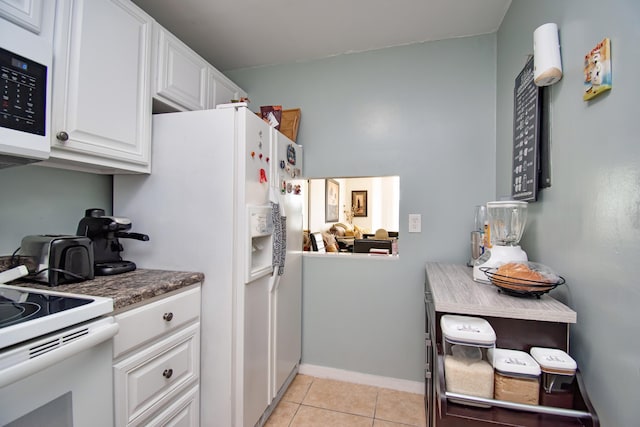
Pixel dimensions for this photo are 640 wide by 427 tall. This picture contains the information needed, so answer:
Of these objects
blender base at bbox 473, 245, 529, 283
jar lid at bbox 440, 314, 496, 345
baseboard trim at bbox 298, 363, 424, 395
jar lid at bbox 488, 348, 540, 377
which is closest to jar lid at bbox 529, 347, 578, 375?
jar lid at bbox 488, 348, 540, 377

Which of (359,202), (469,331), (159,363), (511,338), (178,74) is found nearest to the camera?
(469,331)

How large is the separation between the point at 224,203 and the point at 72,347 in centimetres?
78

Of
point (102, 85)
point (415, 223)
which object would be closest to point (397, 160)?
point (415, 223)

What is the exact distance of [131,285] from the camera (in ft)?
3.86

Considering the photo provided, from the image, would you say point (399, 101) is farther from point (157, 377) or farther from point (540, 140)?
point (157, 377)

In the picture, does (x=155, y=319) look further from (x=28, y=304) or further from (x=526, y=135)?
(x=526, y=135)

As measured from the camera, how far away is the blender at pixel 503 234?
1.18 m

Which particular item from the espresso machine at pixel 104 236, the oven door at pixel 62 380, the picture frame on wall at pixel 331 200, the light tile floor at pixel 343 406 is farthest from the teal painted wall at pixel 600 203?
the picture frame on wall at pixel 331 200

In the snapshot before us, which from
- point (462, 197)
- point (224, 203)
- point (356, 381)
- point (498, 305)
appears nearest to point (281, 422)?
point (356, 381)

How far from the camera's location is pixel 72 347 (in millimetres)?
792

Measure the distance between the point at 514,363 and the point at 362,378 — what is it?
1.56 m

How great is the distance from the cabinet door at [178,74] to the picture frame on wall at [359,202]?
343 centimetres

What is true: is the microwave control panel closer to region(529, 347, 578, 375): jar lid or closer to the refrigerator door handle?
the refrigerator door handle

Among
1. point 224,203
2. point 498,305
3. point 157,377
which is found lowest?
point 157,377
